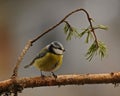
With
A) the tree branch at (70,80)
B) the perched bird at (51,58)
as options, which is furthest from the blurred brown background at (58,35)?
the tree branch at (70,80)

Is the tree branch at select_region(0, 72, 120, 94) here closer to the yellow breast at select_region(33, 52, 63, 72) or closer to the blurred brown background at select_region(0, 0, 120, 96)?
the yellow breast at select_region(33, 52, 63, 72)

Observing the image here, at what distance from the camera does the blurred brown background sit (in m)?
2.25

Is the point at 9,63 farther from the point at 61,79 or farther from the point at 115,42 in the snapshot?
the point at 61,79

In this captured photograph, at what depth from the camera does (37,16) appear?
241 cm

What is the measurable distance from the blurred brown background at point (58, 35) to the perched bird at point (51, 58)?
4.01 feet

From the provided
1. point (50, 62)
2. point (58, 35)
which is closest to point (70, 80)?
point (50, 62)

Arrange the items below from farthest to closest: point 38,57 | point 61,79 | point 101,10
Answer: point 101,10
point 38,57
point 61,79

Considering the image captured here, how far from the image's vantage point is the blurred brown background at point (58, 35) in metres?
2.25

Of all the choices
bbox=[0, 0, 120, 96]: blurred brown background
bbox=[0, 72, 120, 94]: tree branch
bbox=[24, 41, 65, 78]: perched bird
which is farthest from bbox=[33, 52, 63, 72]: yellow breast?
bbox=[0, 0, 120, 96]: blurred brown background

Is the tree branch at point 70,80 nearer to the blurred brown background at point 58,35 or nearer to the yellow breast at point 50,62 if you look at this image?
the yellow breast at point 50,62

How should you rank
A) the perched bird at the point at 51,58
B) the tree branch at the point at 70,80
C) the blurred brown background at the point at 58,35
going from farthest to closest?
the blurred brown background at the point at 58,35 < the perched bird at the point at 51,58 < the tree branch at the point at 70,80

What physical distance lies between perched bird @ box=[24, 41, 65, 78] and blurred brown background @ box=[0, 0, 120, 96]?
122cm

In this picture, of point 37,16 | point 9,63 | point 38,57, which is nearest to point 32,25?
point 37,16

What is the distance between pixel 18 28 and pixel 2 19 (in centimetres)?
12
